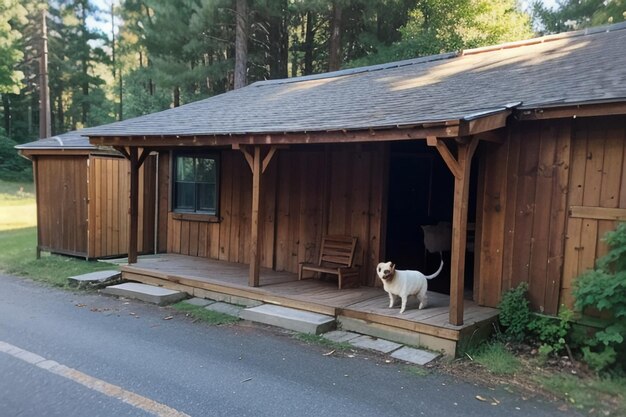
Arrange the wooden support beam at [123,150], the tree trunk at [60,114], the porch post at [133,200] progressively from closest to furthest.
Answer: the wooden support beam at [123,150], the porch post at [133,200], the tree trunk at [60,114]

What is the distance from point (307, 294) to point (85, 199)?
17.7ft

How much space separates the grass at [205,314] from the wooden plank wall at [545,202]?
312 centimetres

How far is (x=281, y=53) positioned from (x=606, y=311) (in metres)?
17.5

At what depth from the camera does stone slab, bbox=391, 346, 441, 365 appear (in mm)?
4535

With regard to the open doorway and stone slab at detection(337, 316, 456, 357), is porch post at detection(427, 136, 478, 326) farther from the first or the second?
the open doorway

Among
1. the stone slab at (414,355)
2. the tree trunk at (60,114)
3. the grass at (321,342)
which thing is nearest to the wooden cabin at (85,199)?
the grass at (321,342)

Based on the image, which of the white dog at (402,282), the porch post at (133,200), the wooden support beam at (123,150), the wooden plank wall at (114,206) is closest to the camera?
the white dog at (402,282)

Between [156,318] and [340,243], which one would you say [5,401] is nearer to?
[156,318]

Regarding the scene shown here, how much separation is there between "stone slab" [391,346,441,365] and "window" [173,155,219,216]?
5.30 metres

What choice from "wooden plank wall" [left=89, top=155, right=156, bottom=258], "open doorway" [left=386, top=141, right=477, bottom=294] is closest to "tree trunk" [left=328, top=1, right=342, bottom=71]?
"open doorway" [left=386, top=141, right=477, bottom=294]

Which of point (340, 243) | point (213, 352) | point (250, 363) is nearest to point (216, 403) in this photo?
point (250, 363)

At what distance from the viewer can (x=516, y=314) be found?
506cm

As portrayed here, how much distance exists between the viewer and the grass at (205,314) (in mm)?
5883

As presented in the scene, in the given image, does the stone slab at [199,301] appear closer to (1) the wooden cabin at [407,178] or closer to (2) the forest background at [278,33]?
(1) the wooden cabin at [407,178]
